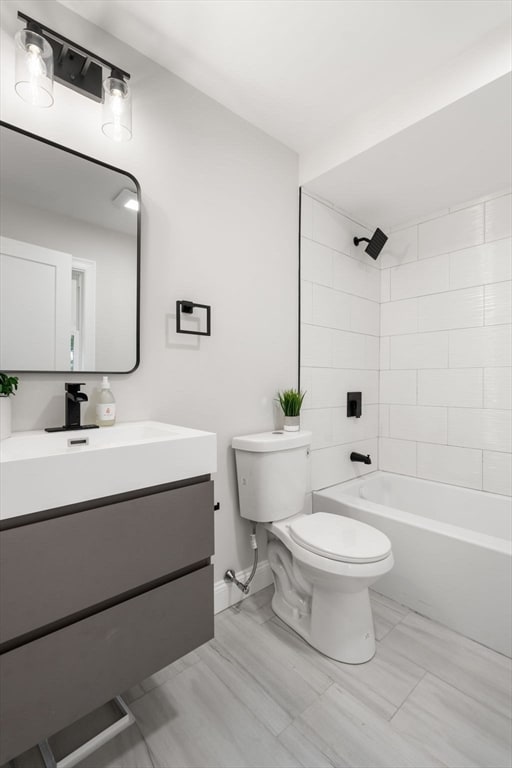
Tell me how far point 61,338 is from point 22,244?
32 centimetres

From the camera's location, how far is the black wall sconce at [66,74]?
114cm

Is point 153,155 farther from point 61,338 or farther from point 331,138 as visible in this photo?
point 331,138

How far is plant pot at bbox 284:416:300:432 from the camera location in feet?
6.15

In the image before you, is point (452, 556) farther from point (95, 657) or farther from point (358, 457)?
point (95, 657)

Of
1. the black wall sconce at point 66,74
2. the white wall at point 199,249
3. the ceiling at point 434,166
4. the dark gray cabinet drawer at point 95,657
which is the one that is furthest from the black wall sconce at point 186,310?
the ceiling at point 434,166

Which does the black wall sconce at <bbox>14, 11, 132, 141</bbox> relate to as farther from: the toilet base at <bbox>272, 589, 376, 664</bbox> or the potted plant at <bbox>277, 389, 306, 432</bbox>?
the toilet base at <bbox>272, 589, 376, 664</bbox>

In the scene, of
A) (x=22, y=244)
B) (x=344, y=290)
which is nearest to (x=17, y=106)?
(x=22, y=244)

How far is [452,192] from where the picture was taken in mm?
2158

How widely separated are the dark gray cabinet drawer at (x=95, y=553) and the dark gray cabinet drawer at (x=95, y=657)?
58 mm

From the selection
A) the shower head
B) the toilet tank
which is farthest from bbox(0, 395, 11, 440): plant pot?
the shower head

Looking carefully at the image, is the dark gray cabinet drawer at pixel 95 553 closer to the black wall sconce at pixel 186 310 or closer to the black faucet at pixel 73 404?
the black faucet at pixel 73 404

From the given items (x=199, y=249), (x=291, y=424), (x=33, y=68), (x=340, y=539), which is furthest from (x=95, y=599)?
(x=33, y=68)

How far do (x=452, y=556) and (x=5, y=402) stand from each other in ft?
5.98

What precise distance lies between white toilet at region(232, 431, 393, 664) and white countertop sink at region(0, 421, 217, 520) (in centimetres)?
57
